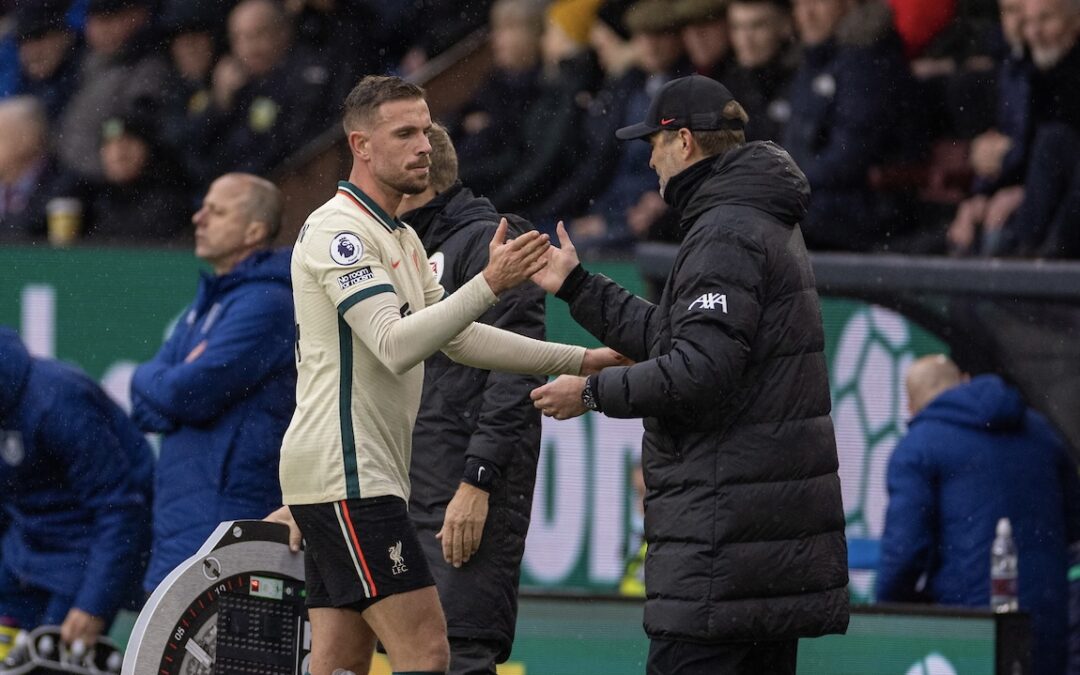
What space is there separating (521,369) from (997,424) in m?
3.70

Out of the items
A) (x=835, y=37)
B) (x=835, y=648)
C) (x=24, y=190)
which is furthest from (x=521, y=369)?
(x=24, y=190)

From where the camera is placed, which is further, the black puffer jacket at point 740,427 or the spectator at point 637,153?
the spectator at point 637,153

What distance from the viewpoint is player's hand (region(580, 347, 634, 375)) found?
5426 millimetres

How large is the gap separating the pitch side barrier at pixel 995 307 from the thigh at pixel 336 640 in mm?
4035

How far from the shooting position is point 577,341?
8875mm

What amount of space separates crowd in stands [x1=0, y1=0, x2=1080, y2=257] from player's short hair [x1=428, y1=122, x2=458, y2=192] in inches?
119

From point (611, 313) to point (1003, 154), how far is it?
14.5 ft

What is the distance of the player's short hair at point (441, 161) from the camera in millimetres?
5926

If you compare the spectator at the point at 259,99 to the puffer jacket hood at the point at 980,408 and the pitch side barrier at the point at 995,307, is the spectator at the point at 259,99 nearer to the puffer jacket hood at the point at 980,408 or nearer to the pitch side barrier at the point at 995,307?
the pitch side barrier at the point at 995,307

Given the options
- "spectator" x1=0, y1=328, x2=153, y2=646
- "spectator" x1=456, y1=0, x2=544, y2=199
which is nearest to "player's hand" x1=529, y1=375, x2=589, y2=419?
Result: "spectator" x1=0, y1=328, x2=153, y2=646

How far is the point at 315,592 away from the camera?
16.8 ft

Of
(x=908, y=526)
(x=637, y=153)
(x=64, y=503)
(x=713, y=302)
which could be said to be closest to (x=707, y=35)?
(x=637, y=153)

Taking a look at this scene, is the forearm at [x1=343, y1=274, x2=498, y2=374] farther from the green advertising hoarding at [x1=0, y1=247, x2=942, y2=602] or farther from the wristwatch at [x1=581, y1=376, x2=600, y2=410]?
the green advertising hoarding at [x1=0, y1=247, x2=942, y2=602]

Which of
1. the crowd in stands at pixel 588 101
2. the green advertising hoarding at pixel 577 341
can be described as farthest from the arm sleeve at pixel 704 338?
the crowd in stands at pixel 588 101
